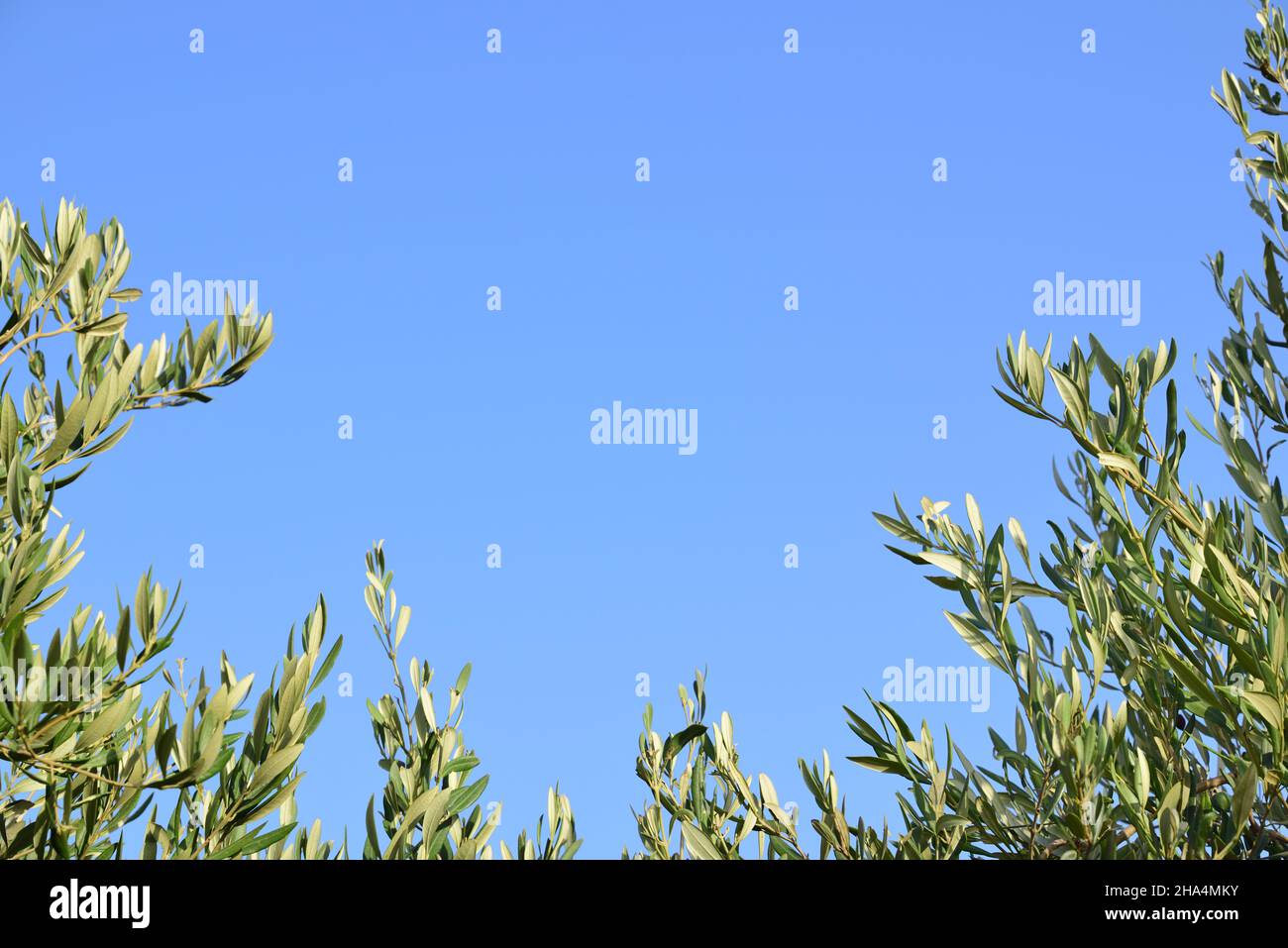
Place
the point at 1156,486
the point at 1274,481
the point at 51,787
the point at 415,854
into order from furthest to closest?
the point at 1274,481 → the point at 1156,486 → the point at 415,854 → the point at 51,787

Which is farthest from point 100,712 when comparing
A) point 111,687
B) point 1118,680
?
point 1118,680

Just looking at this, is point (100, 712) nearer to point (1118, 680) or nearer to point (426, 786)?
point (426, 786)

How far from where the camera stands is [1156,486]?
13.2ft

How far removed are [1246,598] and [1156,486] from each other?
21.8 inches

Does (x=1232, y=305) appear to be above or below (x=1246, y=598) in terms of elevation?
above

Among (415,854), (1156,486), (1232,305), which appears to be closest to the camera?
(415,854)

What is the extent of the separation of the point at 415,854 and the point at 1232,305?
5.00 meters

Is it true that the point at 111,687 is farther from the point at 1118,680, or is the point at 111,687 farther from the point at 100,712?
the point at 1118,680

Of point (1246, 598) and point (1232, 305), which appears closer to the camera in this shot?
point (1246, 598)
